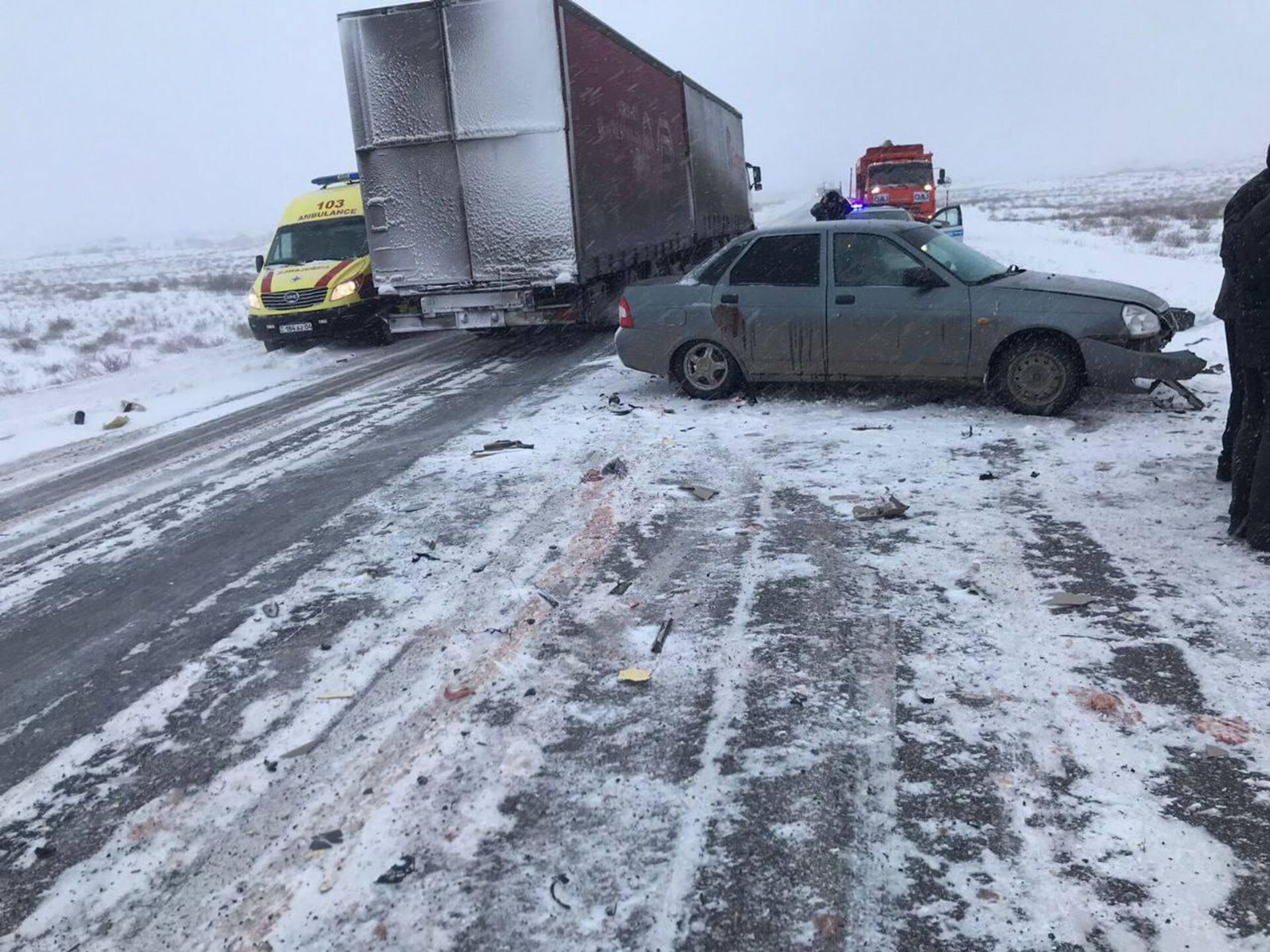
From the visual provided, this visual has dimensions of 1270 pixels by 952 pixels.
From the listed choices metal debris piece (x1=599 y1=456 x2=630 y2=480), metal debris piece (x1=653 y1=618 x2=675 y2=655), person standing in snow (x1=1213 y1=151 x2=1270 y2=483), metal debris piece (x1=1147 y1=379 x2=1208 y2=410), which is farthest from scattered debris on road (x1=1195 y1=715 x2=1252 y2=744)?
metal debris piece (x1=1147 y1=379 x2=1208 y2=410)

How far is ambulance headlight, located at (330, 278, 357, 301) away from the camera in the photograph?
1351cm

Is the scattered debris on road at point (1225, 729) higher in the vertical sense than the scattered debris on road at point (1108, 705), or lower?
lower

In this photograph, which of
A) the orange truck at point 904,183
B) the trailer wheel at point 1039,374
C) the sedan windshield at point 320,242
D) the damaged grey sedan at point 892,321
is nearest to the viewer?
the damaged grey sedan at point 892,321

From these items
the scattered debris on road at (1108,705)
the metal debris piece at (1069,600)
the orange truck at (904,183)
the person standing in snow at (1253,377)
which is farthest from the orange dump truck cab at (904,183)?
the scattered debris on road at (1108,705)

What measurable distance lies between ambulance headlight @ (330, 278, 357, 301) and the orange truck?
18.3m

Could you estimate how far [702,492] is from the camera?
6012mm

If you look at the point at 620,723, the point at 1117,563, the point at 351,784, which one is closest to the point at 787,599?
the point at 620,723

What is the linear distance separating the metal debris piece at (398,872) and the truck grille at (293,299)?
1213cm

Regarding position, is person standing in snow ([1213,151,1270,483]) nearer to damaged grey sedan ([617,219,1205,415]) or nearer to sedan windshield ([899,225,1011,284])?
damaged grey sedan ([617,219,1205,415])

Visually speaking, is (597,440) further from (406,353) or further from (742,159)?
(742,159)

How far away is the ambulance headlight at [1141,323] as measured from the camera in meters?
6.88

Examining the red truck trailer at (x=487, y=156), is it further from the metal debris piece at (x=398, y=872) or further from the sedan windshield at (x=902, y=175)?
the sedan windshield at (x=902, y=175)

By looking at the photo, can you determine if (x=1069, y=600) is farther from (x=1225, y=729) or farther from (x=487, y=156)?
(x=487, y=156)

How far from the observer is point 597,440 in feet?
24.4
